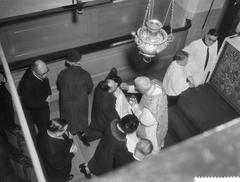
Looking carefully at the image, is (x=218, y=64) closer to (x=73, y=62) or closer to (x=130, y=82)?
(x=130, y=82)

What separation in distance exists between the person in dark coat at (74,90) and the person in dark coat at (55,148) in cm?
76

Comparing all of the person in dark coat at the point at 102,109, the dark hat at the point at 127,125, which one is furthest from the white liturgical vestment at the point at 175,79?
the dark hat at the point at 127,125

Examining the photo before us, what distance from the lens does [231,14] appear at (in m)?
5.59

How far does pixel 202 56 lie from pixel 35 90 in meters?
2.80

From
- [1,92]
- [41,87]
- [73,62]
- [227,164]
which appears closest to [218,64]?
[73,62]

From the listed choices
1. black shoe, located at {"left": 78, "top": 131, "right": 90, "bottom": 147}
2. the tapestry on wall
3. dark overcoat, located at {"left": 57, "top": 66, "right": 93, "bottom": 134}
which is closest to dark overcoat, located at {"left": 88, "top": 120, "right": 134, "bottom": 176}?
dark overcoat, located at {"left": 57, "top": 66, "right": 93, "bottom": 134}

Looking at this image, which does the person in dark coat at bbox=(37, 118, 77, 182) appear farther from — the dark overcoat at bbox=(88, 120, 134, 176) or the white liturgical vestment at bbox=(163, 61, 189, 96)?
the white liturgical vestment at bbox=(163, 61, 189, 96)

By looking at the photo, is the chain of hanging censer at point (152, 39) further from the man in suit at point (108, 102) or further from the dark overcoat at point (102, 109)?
the dark overcoat at point (102, 109)

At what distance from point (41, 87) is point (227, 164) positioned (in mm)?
3746

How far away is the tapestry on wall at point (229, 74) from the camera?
4910 mm

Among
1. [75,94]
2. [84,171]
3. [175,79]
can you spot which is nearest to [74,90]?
[75,94]

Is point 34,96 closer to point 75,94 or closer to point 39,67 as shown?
point 39,67

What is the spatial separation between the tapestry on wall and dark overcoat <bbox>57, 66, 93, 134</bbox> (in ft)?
8.26

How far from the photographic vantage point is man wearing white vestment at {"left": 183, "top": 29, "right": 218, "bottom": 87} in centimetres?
470
